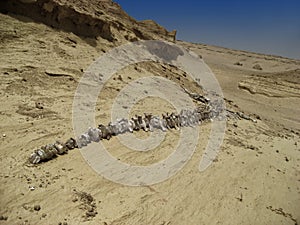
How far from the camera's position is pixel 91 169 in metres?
4.46

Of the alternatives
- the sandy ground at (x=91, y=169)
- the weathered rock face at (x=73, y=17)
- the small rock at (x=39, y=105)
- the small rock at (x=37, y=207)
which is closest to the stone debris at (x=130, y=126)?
the sandy ground at (x=91, y=169)

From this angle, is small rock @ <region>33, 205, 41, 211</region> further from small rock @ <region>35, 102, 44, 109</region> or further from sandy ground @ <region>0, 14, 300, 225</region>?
small rock @ <region>35, 102, 44, 109</region>

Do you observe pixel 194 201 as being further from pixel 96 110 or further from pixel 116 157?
pixel 96 110

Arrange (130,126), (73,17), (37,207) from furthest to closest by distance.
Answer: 1. (73,17)
2. (130,126)
3. (37,207)

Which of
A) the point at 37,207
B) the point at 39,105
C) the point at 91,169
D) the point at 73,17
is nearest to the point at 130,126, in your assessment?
the point at 91,169

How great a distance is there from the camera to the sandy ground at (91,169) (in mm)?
3678

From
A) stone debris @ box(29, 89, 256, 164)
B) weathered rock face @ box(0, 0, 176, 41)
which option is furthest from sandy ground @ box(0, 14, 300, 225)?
weathered rock face @ box(0, 0, 176, 41)

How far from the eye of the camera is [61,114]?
5852 millimetres

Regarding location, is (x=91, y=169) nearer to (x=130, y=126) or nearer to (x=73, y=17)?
(x=130, y=126)

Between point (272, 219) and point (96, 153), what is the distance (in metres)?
2.88

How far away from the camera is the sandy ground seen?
368 cm

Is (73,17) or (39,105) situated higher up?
(73,17)

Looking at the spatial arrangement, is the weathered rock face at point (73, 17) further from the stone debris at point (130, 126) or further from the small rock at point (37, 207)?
the small rock at point (37, 207)

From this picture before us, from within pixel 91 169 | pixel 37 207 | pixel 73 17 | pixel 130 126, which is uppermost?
pixel 73 17
